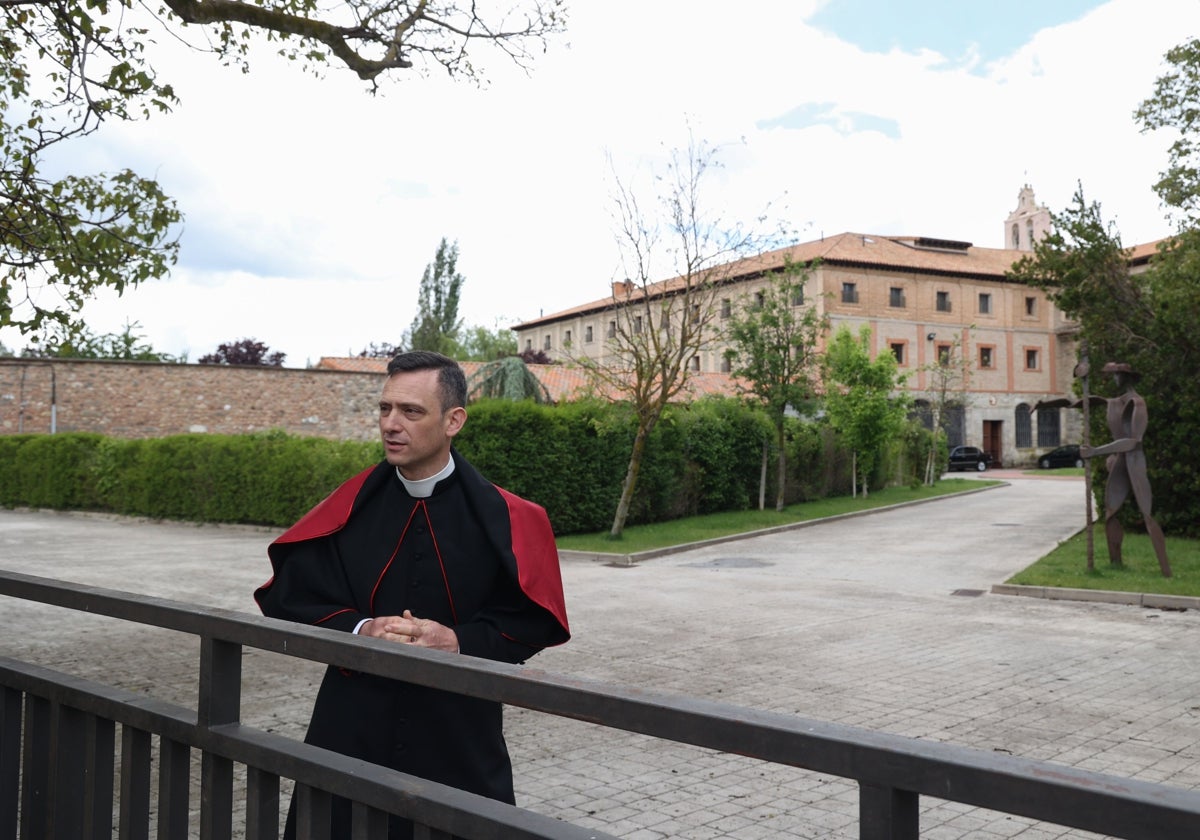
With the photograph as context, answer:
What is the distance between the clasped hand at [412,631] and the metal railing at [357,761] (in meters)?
0.28

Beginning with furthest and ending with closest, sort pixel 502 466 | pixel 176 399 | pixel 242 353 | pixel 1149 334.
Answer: pixel 242 353
pixel 176 399
pixel 502 466
pixel 1149 334

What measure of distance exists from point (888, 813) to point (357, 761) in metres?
1.09

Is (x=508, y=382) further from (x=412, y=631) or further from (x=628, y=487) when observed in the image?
(x=412, y=631)

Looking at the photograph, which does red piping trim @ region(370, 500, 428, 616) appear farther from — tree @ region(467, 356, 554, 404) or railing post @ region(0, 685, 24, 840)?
tree @ region(467, 356, 554, 404)

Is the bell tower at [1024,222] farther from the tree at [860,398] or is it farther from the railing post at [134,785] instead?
the railing post at [134,785]

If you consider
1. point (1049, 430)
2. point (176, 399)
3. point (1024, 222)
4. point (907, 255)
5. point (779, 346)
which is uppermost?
point (1024, 222)

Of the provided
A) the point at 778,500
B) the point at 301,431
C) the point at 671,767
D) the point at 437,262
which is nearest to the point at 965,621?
the point at 671,767

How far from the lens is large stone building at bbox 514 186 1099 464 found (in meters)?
53.9

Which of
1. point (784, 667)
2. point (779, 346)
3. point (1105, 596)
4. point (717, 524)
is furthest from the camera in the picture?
point (779, 346)

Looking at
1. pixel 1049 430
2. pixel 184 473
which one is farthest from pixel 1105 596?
pixel 1049 430

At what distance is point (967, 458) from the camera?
53812 millimetres

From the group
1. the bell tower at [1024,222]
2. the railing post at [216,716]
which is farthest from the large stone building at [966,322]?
the railing post at [216,716]

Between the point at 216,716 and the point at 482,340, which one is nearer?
the point at 216,716

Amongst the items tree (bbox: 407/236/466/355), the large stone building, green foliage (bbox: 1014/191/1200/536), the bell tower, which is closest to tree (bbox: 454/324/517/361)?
tree (bbox: 407/236/466/355)
